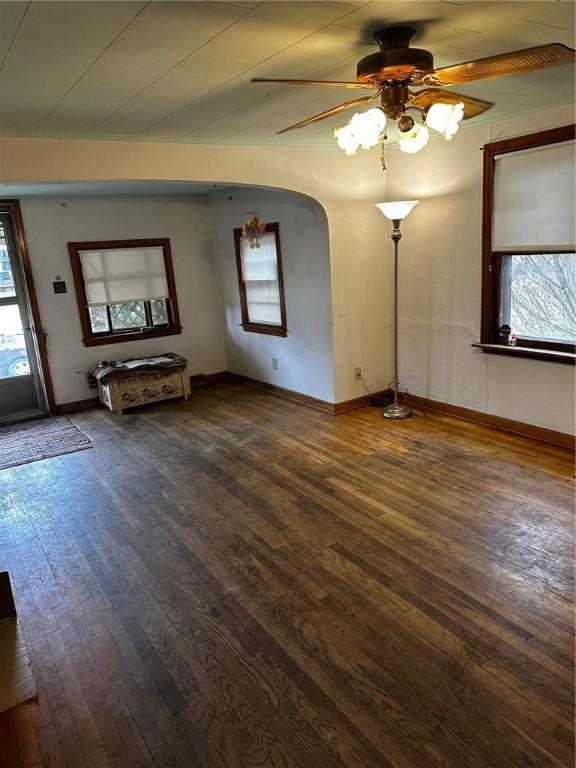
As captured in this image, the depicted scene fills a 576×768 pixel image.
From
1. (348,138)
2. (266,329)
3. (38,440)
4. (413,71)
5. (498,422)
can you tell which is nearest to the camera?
(413,71)

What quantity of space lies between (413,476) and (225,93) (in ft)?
8.68

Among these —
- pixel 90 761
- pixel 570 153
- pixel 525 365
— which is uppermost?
pixel 570 153

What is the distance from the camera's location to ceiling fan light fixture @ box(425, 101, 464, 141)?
83.4 inches

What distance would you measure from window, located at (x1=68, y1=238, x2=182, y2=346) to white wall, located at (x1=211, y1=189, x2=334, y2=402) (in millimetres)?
802

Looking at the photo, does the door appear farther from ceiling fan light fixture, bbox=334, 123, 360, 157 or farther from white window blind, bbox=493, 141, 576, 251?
white window blind, bbox=493, 141, 576, 251

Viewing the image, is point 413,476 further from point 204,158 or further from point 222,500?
point 204,158

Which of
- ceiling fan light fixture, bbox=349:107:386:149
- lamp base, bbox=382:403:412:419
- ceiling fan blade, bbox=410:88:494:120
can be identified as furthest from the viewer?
lamp base, bbox=382:403:412:419

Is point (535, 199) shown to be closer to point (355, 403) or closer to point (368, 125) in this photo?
point (368, 125)

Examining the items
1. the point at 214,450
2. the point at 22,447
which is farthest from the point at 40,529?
the point at 22,447

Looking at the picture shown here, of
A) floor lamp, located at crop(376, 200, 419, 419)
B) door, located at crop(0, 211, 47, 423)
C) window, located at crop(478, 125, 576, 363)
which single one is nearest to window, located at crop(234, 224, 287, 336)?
floor lamp, located at crop(376, 200, 419, 419)

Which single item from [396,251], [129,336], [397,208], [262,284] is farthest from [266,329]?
[397,208]

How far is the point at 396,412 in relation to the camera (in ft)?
15.8

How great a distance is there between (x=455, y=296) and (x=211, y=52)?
3.02m

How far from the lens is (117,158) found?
11.5 ft
